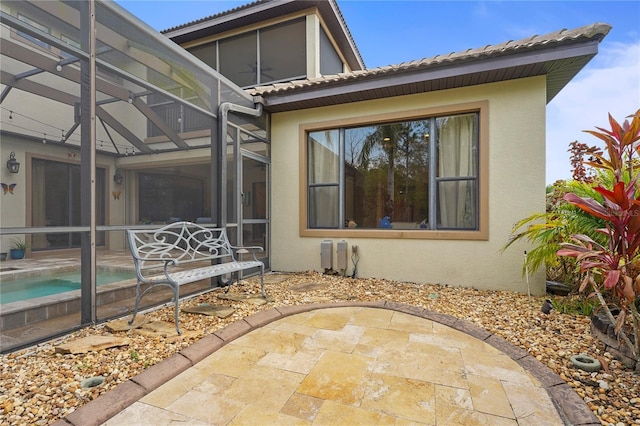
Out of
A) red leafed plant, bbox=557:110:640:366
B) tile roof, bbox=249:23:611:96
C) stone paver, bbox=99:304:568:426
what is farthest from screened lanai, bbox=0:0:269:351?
red leafed plant, bbox=557:110:640:366

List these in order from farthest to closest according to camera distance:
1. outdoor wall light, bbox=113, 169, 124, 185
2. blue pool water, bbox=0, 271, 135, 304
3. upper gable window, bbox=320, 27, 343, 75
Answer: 1. upper gable window, bbox=320, 27, 343, 75
2. outdoor wall light, bbox=113, 169, 124, 185
3. blue pool water, bbox=0, 271, 135, 304

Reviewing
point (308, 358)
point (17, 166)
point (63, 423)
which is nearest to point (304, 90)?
point (308, 358)

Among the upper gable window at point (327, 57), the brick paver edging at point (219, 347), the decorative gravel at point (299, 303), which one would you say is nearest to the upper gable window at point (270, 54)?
the upper gable window at point (327, 57)

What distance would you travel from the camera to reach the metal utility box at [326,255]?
529cm

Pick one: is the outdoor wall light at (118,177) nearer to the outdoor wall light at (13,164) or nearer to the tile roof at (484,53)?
the outdoor wall light at (13,164)

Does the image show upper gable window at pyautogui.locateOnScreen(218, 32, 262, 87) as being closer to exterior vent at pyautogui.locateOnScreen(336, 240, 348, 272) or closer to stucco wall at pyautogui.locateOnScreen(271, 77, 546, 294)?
stucco wall at pyautogui.locateOnScreen(271, 77, 546, 294)

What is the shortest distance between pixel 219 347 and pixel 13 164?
14.9 ft

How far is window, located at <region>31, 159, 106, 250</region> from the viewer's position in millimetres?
2957

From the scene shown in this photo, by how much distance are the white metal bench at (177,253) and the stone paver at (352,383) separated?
84 cm

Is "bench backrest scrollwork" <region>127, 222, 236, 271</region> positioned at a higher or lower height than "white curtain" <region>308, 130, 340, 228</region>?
lower

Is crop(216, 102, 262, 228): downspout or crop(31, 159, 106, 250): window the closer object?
crop(31, 159, 106, 250): window

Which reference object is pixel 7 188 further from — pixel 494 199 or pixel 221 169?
pixel 494 199

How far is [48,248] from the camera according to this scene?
3.86 metres

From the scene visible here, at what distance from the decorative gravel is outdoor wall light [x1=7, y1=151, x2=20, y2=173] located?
10.8 feet
